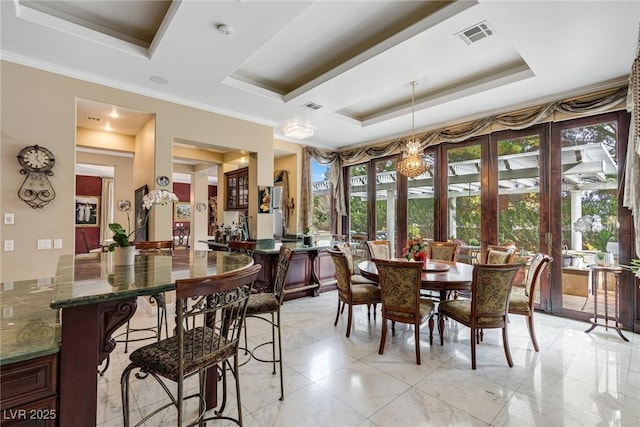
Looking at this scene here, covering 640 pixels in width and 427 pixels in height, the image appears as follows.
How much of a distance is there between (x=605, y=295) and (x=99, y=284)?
5.17 metres

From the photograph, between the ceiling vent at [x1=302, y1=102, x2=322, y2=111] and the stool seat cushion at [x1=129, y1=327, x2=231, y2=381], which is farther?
the ceiling vent at [x1=302, y1=102, x2=322, y2=111]

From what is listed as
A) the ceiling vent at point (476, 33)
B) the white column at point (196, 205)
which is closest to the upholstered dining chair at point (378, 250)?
the ceiling vent at point (476, 33)

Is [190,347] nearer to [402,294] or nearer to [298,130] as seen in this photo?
[402,294]

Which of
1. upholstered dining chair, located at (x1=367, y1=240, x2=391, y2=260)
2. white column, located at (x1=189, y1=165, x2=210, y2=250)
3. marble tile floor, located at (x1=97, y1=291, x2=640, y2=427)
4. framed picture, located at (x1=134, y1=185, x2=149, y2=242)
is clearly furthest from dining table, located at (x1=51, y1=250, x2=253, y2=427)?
white column, located at (x1=189, y1=165, x2=210, y2=250)

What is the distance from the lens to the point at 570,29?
104 inches

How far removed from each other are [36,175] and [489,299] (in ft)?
16.4

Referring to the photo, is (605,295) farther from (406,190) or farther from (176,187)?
(176,187)

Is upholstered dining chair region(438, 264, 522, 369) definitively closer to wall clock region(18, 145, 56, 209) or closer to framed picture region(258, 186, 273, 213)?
framed picture region(258, 186, 273, 213)

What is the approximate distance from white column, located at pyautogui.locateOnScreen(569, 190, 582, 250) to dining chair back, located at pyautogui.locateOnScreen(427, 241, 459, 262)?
1476mm

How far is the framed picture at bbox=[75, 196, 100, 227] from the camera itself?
9.58m

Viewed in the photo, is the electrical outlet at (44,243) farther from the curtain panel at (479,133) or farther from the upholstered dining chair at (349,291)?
the curtain panel at (479,133)

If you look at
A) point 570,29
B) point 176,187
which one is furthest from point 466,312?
point 176,187

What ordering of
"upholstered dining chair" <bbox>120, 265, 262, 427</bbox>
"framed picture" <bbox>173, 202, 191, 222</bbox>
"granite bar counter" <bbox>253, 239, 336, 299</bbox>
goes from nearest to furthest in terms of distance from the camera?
Answer: "upholstered dining chair" <bbox>120, 265, 262, 427</bbox> < "granite bar counter" <bbox>253, 239, 336, 299</bbox> < "framed picture" <bbox>173, 202, 191, 222</bbox>

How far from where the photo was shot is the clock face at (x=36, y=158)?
127 inches
